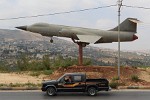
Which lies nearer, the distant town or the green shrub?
the green shrub

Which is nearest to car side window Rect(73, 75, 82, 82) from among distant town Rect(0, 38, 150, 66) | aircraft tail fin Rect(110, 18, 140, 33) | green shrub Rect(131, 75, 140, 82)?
green shrub Rect(131, 75, 140, 82)

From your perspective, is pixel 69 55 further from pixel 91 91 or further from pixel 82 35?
pixel 91 91

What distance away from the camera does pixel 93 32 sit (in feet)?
105

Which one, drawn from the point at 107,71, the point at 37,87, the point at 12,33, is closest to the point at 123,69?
the point at 107,71

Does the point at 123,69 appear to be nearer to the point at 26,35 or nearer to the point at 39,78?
the point at 39,78

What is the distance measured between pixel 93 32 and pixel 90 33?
0.90 ft

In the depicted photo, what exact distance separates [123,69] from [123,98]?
37.9ft

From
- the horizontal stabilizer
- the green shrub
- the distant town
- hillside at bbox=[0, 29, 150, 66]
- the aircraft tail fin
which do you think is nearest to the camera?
the green shrub

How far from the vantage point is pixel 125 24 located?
31797 mm

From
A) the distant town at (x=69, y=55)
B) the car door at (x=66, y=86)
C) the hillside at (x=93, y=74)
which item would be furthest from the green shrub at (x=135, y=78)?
the distant town at (x=69, y=55)

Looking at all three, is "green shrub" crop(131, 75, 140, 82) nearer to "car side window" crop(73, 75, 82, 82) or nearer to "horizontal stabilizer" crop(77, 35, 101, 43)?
"horizontal stabilizer" crop(77, 35, 101, 43)

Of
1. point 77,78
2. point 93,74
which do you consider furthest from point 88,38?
point 77,78

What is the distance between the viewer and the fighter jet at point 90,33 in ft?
103

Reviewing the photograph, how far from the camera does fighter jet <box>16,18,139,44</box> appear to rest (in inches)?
1242
